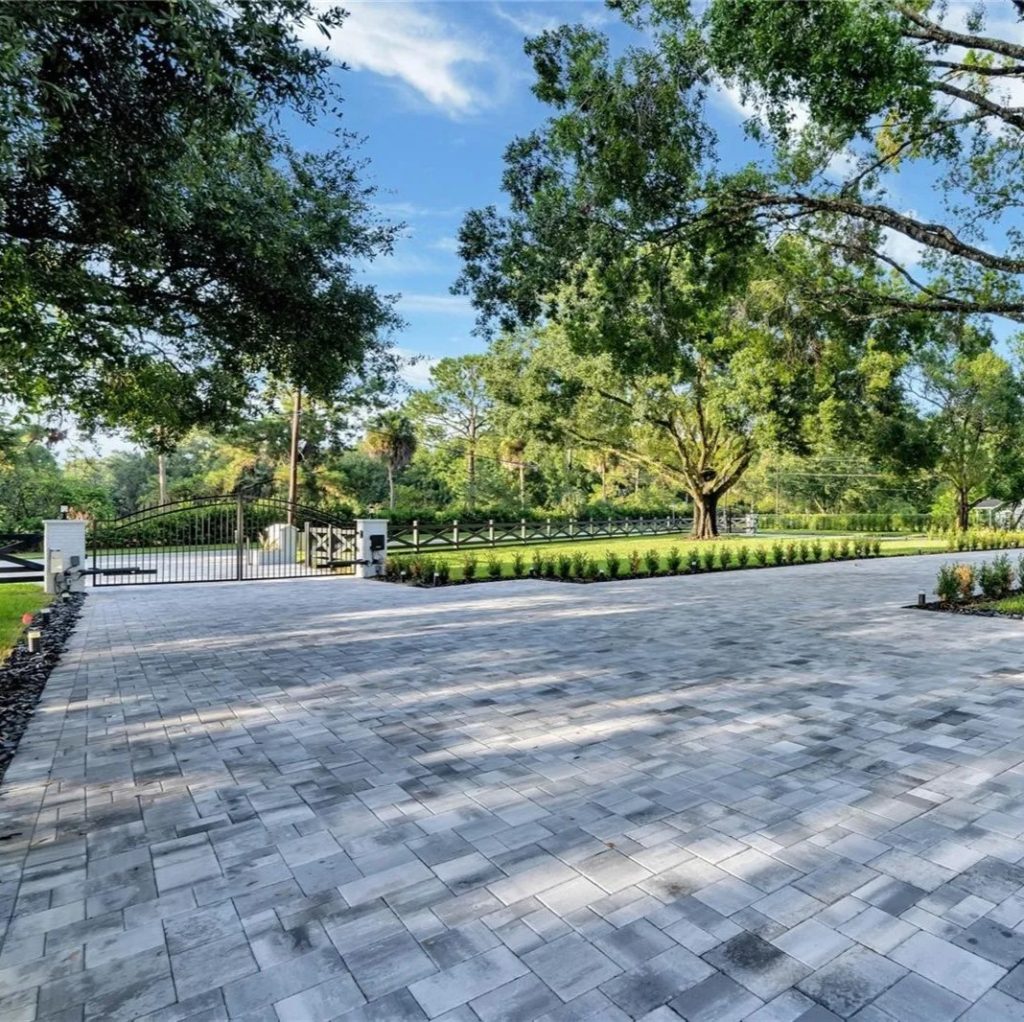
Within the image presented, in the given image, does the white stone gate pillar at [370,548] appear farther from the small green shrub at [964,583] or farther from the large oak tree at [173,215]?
the small green shrub at [964,583]

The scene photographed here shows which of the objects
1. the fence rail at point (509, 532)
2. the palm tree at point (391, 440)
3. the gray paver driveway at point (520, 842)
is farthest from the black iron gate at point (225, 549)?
the palm tree at point (391, 440)

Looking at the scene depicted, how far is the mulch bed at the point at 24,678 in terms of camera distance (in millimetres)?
4406

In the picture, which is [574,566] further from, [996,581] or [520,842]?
[520,842]

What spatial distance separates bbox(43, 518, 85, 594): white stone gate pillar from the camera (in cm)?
1170

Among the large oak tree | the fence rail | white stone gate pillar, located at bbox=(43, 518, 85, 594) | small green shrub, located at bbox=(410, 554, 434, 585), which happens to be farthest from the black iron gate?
the large oak tree

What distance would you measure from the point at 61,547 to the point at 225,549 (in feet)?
34.4

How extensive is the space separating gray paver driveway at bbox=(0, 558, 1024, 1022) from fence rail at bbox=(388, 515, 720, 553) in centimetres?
1389

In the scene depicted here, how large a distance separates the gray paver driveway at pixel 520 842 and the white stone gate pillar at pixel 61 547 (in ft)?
22.1

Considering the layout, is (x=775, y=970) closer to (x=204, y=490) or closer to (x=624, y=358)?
(x=624, y=358)

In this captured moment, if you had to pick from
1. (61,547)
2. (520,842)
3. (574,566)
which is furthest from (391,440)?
(520,842)

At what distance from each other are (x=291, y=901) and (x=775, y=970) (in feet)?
5.60

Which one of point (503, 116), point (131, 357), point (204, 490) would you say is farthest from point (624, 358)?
point (204, 490)

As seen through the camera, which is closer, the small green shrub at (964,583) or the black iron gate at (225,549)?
the small green shrub at (964,583)

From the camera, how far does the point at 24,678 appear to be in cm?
584
